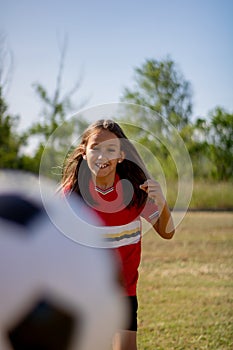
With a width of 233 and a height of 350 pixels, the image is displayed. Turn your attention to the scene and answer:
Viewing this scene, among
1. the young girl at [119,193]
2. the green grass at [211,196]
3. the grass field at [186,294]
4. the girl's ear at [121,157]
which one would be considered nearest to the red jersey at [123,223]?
the young girl at [119,193]

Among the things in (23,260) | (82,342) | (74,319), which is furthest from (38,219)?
(82,342)

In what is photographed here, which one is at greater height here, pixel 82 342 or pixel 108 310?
pixel 108 310

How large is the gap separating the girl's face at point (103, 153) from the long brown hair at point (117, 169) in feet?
0.11

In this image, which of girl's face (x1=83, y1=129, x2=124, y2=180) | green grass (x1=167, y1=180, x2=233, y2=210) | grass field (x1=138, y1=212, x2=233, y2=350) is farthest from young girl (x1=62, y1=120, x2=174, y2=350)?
green grass (x1=167, y1=180, x2=233, y2=210)

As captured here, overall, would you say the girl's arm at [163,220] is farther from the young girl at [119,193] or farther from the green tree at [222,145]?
the green tree at [222,145]

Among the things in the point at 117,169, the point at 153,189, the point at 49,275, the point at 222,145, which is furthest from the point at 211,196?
the point at 153,189

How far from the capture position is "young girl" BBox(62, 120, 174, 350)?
2.19 meters

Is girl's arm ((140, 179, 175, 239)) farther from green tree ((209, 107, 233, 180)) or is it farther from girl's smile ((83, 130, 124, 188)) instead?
green tree ((209, 107, 233, 180))

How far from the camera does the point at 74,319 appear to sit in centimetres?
231

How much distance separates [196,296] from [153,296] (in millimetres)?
370

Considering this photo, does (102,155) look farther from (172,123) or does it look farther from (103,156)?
(172,123)

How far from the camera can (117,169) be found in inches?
93.4

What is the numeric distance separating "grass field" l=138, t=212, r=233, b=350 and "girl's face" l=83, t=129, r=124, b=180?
1.52 metres

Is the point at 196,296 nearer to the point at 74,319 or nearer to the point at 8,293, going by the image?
the point at 74,319
